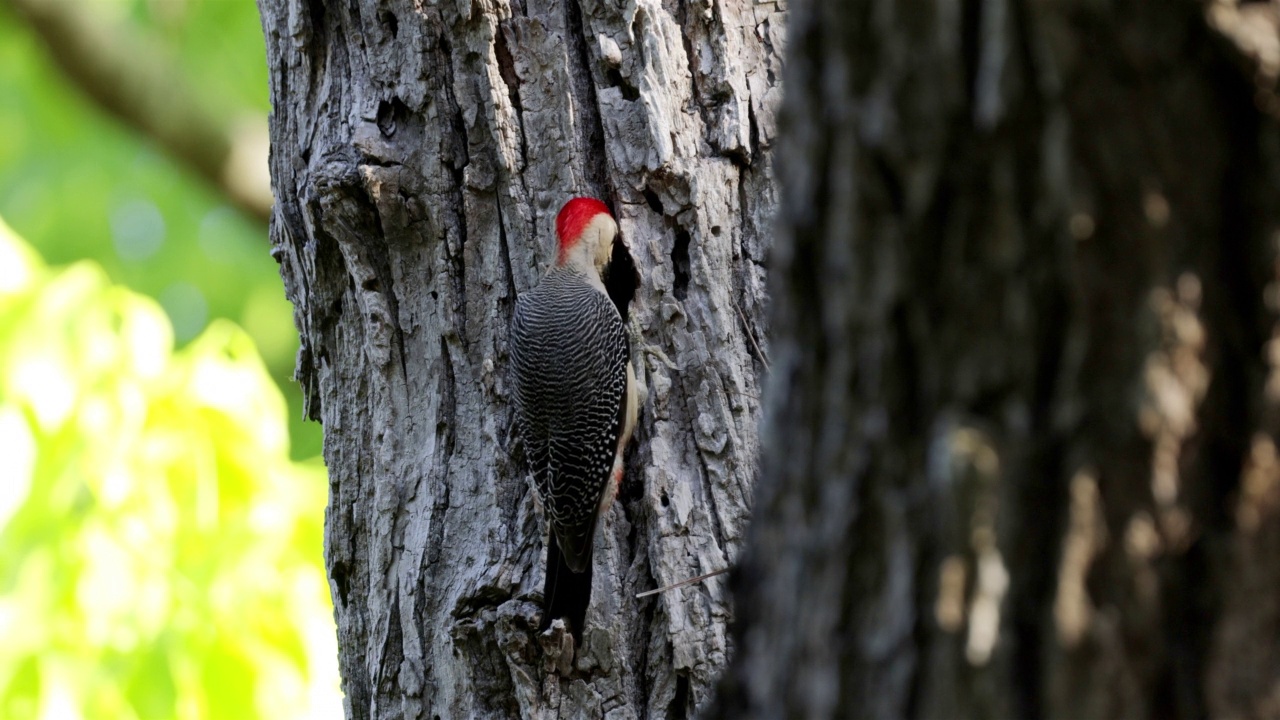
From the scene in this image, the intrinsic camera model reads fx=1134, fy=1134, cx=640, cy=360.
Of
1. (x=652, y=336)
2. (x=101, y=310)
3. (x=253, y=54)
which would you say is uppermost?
(x=253, y=54)

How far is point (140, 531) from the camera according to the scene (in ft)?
12.3

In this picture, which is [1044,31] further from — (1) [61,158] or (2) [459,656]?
(1) [61,158]

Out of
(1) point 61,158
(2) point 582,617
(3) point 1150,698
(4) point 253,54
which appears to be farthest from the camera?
(4) point 253,54

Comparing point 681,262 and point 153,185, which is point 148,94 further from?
point 681,262

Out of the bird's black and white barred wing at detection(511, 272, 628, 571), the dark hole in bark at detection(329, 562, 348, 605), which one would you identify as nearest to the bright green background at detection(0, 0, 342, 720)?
the dark hole in bark at detection(329, 562, 348, 605)

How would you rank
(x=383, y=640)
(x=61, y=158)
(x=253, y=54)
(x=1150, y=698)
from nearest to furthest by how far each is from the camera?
(x=1150, y=698), (x=383, y=640), (x=61, y=158), (x=253, y=54)

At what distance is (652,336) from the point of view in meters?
2.84

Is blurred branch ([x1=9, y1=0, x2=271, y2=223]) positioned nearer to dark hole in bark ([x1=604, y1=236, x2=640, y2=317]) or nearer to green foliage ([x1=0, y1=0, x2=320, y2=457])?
green foliage ([x1=0, y1=0, x2=320, y2=457])

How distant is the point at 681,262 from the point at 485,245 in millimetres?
495

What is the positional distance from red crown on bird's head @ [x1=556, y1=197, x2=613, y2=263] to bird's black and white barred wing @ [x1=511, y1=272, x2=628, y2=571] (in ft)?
0.46

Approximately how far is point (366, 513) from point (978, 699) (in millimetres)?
2109

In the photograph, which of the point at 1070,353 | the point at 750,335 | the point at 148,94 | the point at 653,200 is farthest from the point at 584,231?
the point at 148,94

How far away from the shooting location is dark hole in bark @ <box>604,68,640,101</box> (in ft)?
9.25

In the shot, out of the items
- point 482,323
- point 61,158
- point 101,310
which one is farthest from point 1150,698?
point 61,158
